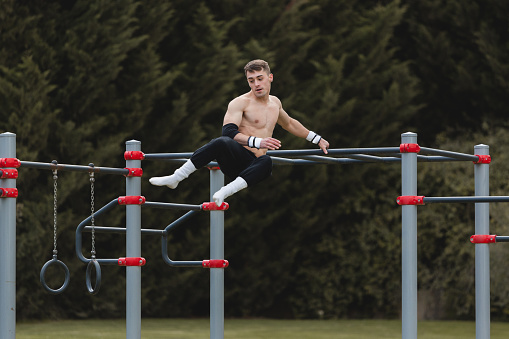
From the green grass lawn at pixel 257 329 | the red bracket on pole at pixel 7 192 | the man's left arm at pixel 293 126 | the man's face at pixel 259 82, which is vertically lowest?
the green grass lawn at pixel 257 329

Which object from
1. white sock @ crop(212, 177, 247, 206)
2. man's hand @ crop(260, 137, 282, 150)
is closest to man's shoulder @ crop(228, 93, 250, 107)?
man's hand @ crop(260, 137, 282, 150)

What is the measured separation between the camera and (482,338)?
7059mm

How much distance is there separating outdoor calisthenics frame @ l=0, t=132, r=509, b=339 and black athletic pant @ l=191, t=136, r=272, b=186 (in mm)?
270

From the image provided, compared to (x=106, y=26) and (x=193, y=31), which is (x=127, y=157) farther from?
(x=193, y=31)

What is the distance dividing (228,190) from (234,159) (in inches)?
11.5

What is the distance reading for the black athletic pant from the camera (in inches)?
229

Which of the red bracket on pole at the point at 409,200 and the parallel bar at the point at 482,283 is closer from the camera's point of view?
the red bracket on pole at the point at 409,200

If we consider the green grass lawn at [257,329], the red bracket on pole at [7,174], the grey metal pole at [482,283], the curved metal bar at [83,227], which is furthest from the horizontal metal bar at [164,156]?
the green grass lawn at [257,329]

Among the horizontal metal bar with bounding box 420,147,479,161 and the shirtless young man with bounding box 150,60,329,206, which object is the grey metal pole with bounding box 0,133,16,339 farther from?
the horizontal metal bar with bounding box 420,147,479,161

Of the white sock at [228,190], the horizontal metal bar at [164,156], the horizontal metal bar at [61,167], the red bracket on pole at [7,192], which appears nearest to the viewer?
the white sock at [228,190]

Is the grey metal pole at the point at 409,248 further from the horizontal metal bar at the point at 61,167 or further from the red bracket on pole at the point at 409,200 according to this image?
Result: the horizontal metal bar at the point at 61,167

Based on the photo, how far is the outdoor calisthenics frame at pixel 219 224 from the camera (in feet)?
18.9

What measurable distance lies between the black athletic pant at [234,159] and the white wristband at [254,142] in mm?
81

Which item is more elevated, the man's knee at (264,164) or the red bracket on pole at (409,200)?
the man's knee at (264,164)
